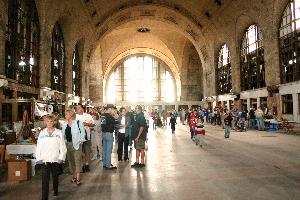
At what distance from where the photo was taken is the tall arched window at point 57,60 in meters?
19.7

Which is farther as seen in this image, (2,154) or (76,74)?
(76,74)

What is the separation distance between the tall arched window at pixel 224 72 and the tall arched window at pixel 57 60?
14.1m

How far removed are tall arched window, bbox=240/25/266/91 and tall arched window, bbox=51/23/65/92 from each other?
14.1 meters

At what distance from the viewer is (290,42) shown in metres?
16.7

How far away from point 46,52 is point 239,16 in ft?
46.0

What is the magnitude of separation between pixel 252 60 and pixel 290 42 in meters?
5.32

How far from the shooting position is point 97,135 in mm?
8797

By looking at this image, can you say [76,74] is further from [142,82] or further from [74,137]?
[74,137]

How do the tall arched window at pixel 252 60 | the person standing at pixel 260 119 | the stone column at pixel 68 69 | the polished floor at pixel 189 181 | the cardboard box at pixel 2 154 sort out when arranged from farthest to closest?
the stone column at pixel 68 69, the tall arched window at pixel 252 60, the person standing at pixel 260 119, the cardboard box at pixel 2 154, the polished floor at pixel 189 181

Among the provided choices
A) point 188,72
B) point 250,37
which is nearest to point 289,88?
point 250,37

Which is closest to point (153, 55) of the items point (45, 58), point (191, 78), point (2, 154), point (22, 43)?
point (191, 78)

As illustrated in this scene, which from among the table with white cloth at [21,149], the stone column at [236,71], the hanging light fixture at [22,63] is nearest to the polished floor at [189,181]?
the table with white cloth at [21,149]

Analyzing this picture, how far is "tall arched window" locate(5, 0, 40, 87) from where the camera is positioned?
12.8 m

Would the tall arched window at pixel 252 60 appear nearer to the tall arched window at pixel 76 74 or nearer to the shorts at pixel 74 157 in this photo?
the tall arched window at pixel 76 74
